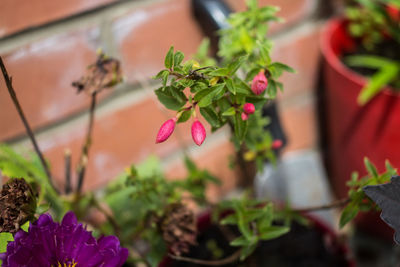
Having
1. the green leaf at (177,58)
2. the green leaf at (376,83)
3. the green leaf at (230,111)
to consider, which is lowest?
the green leaf at (376,83)

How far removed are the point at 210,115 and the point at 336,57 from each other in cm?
47

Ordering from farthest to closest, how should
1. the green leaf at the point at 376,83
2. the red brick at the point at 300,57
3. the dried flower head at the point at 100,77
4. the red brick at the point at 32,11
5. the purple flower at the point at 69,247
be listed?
the red brick at the point at 300,57 → the green leaf at the point at 376,83 → the red brick at the point at 32,11 → the dried flower head at the point at 100,77 → the purple flower at the point at 69,247

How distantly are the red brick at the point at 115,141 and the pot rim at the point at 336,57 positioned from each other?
0.24m

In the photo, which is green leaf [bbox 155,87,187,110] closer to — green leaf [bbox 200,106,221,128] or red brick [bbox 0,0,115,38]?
green leaf [bbox 200,106,221,128]

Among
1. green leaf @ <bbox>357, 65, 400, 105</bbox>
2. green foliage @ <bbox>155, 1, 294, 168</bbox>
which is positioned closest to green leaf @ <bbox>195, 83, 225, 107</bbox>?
green foliage @ <bbox>155, 1, 294, 168</bbox>

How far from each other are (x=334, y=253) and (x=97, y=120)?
0.36 meters

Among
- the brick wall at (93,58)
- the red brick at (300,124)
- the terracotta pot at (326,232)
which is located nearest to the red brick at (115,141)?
the brick wall at (93,58)

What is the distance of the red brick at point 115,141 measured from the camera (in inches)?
23.5

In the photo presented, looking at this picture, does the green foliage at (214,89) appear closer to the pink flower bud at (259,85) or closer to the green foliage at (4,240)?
the pink flower bud at (259,85)

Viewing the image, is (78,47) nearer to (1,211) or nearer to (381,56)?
(1,211)

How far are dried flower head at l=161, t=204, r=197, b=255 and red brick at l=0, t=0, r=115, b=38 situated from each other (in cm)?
28

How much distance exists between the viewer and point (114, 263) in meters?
0.27

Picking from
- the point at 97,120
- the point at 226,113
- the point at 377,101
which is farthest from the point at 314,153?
the point at 226,113

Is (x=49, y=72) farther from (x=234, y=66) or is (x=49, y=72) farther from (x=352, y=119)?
(x=352, y=119)
